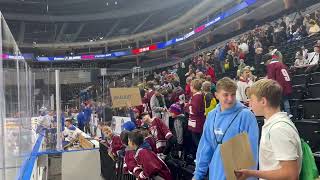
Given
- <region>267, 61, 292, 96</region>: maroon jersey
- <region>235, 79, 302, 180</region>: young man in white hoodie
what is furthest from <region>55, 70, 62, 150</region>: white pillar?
<region>235, 79, 302, 180</region>: young man in white hoodie

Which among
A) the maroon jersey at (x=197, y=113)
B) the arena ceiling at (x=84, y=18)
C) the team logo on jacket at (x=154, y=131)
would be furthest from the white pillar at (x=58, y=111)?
the arena ceiling at (x=84, y=18)

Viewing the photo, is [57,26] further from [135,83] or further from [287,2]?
[135,83]

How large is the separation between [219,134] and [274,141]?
92cm

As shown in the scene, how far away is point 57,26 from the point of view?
36.7 meters

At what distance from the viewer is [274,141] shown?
5.80 ft

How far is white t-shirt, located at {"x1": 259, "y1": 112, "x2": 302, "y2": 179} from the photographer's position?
172cm

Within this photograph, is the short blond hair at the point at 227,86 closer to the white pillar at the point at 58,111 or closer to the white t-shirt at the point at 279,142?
the white t-shirt at the point at 279,142

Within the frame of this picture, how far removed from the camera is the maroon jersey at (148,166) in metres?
3.69

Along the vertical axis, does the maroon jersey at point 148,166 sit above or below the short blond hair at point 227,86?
below

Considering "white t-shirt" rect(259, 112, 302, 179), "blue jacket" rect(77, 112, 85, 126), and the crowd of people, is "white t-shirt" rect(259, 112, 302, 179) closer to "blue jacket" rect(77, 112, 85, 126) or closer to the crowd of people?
the crowd of people

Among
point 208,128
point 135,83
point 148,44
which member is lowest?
point 208,128

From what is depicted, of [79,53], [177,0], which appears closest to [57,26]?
[79,53]

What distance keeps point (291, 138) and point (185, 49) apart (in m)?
26.9

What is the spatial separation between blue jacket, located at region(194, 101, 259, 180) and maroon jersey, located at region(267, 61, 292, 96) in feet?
10.6
